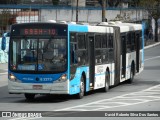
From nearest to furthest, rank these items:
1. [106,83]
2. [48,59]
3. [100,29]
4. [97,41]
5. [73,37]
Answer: [48,59], [73,37], [97,41], [100,29], [106,83]

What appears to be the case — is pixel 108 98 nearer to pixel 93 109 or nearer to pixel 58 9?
pixel 93 109

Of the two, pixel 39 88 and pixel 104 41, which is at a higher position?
pixel 104 41

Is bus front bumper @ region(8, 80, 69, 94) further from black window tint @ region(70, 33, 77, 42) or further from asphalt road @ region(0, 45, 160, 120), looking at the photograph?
black window tint @ region(70, 33, 77, 42)

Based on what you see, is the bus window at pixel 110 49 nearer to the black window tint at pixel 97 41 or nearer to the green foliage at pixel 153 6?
the black window tint at pixel 97 41

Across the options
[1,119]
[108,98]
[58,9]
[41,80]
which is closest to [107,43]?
[108,98]

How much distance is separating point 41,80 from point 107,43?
18.8 ft

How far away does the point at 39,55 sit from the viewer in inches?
844

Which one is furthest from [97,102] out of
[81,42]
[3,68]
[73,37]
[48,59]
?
[3,68]

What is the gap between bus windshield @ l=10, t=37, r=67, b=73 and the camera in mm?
21312

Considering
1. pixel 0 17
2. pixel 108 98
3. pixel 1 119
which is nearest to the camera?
pixel 1 119

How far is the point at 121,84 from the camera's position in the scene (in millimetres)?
30625

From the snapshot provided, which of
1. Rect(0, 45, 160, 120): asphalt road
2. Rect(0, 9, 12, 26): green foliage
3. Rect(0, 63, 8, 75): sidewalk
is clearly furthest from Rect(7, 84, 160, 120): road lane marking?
Rect(0, 9, 12, 26): green foliage

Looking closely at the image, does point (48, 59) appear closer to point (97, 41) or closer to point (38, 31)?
point (38, 31)

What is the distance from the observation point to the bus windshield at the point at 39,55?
2131cm
